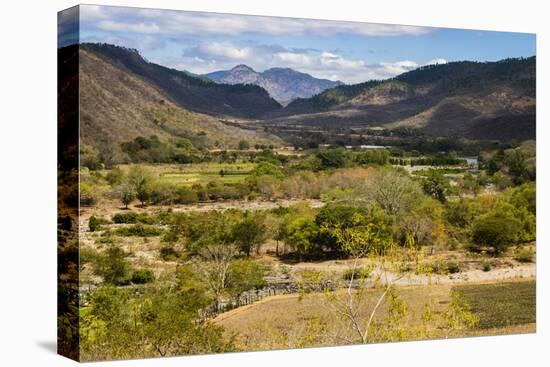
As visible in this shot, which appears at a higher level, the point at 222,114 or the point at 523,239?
the point at 222,114

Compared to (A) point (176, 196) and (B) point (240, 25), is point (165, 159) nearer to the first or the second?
(A) point (176, 196)

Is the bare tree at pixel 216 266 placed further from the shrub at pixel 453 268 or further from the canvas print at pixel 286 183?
the shrub at pixel 453 268

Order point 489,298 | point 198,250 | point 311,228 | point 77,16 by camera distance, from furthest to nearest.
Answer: point 489,298 < point 311,228 < point 198,250 < point 77,16

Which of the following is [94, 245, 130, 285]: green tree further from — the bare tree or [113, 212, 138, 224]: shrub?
the bare tree

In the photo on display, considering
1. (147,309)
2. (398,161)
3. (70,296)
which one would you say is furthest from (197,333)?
(398,161)

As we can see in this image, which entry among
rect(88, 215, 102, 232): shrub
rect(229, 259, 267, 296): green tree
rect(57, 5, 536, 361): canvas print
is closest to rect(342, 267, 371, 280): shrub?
rect(57, 5, 536, 361): canvas print

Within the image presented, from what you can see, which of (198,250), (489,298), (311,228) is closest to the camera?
(198,250)

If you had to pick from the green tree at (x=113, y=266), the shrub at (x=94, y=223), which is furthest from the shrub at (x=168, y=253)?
the shrub at (x=94, y=223)
